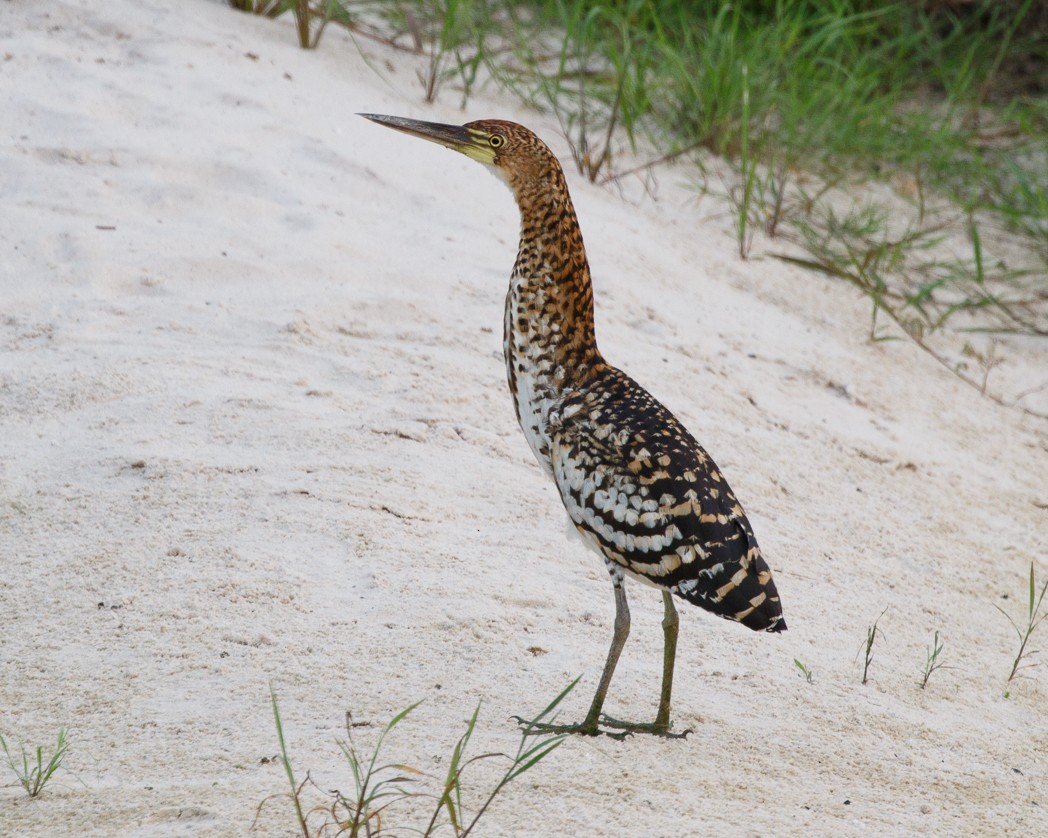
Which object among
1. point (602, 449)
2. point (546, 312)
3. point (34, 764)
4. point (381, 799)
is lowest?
point (34, 764)

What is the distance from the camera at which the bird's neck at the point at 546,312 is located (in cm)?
358

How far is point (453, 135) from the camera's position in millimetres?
3828

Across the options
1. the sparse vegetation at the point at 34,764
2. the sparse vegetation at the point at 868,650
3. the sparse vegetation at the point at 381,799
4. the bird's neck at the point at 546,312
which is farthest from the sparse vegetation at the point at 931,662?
the sparse vegetation at the point at 34,764

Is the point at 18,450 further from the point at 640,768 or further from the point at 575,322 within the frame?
the point at 640,768

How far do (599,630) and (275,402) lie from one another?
143 cm

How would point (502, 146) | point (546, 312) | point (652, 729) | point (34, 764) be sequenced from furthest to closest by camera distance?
point (502, 146)
point (546, 312)
point (652, 729)
point (34, 764)

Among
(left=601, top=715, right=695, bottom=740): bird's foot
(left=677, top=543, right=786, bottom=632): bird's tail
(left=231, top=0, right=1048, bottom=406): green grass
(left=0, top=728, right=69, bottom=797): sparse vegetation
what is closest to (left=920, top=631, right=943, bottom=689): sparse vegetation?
(left=677, top=543, right=786, bottom=632): bird's tail

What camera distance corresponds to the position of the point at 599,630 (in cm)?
375

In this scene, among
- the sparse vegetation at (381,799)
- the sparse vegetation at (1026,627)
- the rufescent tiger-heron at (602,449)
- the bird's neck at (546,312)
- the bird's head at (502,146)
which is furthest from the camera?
the sparse vegetation at (1026,627)

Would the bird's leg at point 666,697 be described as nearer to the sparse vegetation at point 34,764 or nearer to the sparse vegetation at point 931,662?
the sparse vegetation at point 931,662

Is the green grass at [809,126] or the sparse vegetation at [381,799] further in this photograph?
the green grass at [809,126]


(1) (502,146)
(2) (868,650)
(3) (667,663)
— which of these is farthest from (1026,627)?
(1) (502,146)

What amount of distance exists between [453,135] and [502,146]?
0.18m

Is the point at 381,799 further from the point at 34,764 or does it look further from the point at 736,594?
the point at 736,594
